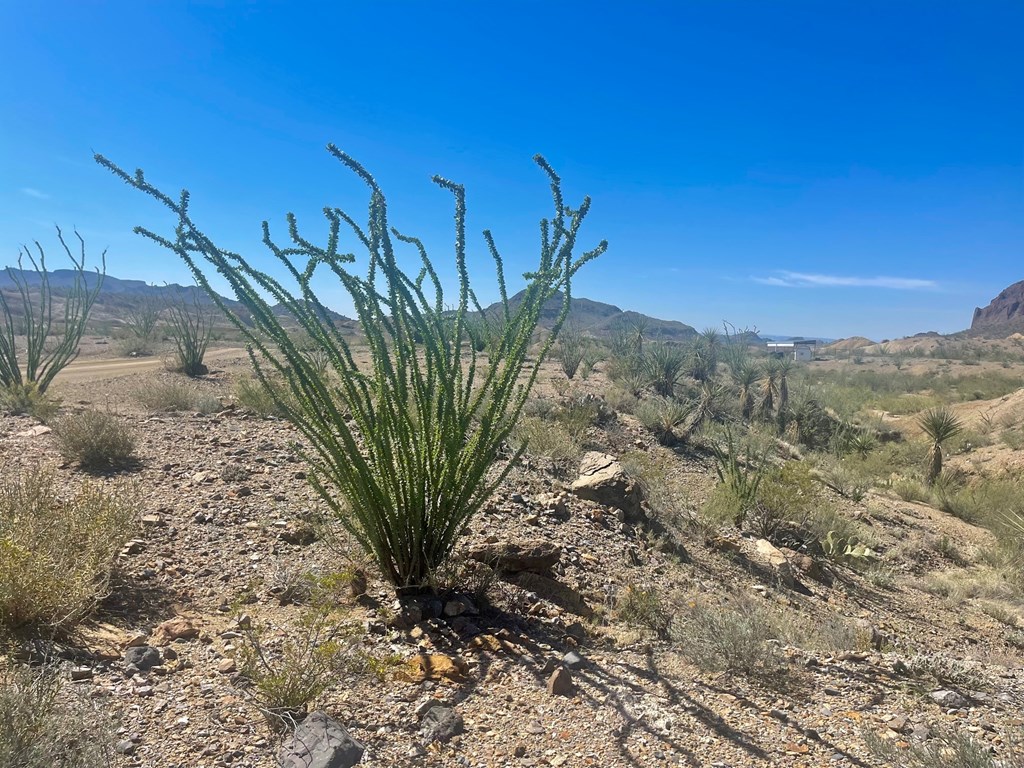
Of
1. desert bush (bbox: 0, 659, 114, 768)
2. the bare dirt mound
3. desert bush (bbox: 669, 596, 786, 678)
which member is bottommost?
desert bush (bbox: 669, 596, 786, 678)

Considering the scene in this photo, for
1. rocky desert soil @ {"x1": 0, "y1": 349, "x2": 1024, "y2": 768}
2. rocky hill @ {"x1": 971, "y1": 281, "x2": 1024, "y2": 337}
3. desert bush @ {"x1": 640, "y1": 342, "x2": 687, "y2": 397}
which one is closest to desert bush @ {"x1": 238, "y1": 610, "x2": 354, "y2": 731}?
rocky desert soil @ {"x1": 0, "y1": 349, "x2": 1024, "y2": 768}

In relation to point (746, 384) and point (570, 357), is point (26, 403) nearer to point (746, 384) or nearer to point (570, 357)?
point (570, 357)

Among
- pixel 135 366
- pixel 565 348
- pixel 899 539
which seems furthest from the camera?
pixel 565 348

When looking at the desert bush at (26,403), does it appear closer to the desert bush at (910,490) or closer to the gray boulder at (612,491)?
the gray boulder at (612,491)

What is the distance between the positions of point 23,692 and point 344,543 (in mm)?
2451

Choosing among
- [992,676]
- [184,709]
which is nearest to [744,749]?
[992,676]

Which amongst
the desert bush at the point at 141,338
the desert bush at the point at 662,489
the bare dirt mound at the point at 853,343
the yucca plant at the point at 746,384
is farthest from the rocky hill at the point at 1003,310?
the desert bush at the point at 141,338

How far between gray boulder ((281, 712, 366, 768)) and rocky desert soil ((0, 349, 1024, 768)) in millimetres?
91

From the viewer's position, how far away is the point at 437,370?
12.8 feet

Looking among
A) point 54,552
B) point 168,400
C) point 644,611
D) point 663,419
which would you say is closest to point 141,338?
point 168,400

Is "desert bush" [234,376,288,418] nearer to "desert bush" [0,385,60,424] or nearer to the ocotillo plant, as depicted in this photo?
"desert bush" [0,385,60,424]

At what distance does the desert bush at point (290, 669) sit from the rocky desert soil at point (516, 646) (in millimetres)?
55

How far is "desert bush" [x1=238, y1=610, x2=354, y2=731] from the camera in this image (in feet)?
8.65

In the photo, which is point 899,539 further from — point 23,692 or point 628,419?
point 23,692
